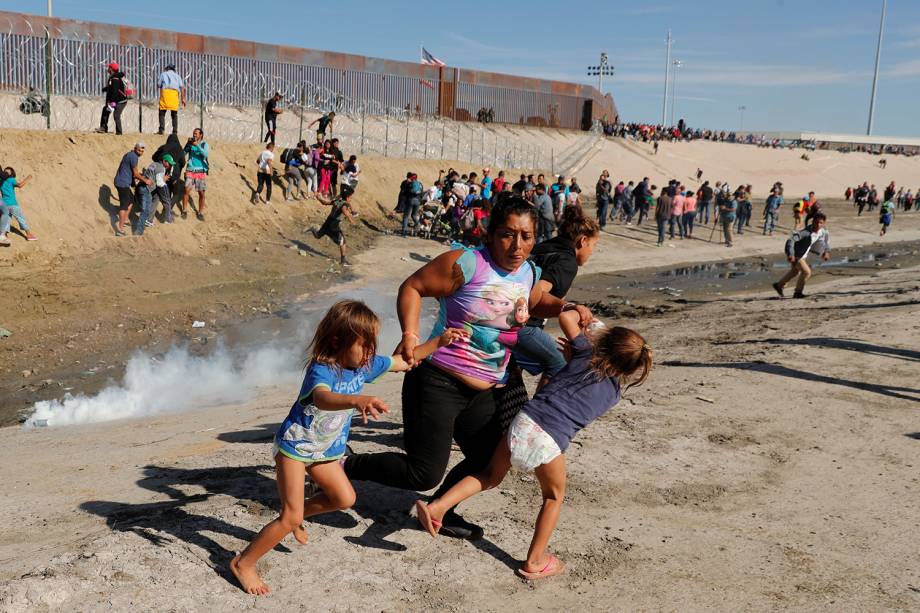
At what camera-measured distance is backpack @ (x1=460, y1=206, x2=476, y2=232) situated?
19384mm

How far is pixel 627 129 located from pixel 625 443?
48413 mm

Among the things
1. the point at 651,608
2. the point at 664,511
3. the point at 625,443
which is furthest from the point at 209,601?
the point at 625,443

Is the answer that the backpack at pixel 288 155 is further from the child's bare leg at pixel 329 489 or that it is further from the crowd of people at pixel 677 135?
the crowd of people at pixel 677 135

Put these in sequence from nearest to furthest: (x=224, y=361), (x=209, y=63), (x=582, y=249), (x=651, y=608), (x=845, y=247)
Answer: (x=651, y=608)
(x=582, y=249)
(x=224, y=361)
(x=845, y=247)
(x=209, y=63)

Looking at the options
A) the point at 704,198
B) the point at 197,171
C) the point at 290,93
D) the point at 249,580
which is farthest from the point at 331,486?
the point at 290,93

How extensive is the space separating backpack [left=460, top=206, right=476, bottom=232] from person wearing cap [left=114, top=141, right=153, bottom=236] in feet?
23.5

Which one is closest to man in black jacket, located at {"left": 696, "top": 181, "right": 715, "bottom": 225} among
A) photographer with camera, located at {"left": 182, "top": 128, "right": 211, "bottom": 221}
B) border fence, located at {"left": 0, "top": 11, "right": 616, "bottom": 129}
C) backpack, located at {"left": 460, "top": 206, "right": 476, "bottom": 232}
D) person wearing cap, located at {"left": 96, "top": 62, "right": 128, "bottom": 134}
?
backpack, located at {"left": 460, "top": 206, "right": 476, "bottom": 232}

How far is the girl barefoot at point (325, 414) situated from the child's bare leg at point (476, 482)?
0.47m

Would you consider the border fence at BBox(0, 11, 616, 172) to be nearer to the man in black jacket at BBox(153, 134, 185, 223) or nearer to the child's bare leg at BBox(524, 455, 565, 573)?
the man in black jacket at BBox(153, 134, 185, 223)

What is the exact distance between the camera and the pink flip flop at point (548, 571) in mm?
4020

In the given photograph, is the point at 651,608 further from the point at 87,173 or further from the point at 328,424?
the point at 87,173

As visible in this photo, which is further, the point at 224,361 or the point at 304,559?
the point at 224,361

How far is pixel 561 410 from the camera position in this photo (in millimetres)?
3836

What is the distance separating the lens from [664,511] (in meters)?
4.94
